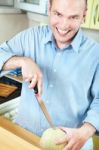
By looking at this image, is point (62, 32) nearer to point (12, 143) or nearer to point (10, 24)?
point (12, 143)

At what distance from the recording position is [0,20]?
1957mm

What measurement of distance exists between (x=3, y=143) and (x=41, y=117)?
36 cm

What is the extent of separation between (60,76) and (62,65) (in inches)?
1.8

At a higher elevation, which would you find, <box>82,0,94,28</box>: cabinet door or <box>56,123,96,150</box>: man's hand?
<box>82,0,94,28</box>: cabinet door

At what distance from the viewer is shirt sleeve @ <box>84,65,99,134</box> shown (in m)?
0.91

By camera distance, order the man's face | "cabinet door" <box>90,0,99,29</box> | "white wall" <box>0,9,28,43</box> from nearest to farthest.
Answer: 1. the man's face
2. "cabinet door" <box>90,0,99,29</box>
3. "white wall" <box>0,9,28,43</box>

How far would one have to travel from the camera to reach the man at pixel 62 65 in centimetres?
99

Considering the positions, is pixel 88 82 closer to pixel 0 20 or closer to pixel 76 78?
pixel 76 78

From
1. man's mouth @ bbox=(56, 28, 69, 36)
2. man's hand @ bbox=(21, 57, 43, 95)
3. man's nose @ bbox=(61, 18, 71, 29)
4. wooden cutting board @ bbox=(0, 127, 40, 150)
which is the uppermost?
man's nose @ bbox=(61, 18, 71, 29)

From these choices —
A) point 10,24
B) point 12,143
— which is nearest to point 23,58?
point 12,143

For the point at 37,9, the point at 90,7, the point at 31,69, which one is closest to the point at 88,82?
the point at 31,69

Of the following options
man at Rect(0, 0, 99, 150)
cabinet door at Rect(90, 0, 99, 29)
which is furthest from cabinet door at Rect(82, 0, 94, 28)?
man at Rect(0, 0, 99, 150)

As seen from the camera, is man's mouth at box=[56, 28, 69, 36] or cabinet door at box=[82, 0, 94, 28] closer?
man's mouth at box=[56, 28, 69, 36]

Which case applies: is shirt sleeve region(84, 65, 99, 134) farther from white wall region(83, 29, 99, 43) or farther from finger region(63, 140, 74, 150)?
white wall region(83, 29, 99, 43)
